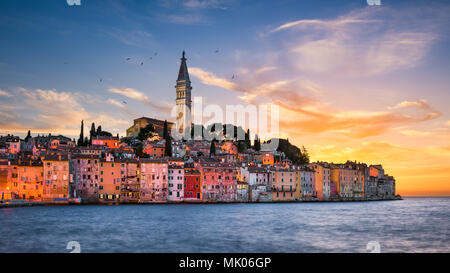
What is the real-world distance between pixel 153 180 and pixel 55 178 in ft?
35.0

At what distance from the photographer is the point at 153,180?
50312 millimetres

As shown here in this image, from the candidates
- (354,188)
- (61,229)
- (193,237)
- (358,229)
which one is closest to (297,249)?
(193,237)

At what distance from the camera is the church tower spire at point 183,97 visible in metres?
90.8

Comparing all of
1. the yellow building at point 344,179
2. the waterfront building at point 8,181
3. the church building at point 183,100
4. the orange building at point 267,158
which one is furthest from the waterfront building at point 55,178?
the church building at point 183,100

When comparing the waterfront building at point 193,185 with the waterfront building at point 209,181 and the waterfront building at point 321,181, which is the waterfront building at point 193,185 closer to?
the waterfront building at point 209,181

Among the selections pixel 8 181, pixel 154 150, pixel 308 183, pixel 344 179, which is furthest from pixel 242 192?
A: pixel 8 181

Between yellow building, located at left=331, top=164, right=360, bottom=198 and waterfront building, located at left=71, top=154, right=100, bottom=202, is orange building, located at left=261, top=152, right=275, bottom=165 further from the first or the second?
waterfront building, located at left=71, top=154, right=100, bottom=202

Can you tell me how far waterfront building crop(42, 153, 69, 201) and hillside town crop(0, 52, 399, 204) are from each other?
0.31 feet

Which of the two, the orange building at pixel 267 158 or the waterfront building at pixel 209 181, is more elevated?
the orange building at pixel 267 158

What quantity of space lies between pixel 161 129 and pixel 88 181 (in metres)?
35.5

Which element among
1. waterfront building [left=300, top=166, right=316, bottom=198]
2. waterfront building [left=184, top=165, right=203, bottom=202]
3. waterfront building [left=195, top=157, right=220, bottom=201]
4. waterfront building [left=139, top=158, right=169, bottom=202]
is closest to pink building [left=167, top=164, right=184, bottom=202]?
waterfront building [left=184, top=165, right=203, bottom=202]

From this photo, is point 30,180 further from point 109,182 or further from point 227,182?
point 227,182

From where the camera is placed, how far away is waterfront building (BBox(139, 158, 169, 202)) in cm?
5012

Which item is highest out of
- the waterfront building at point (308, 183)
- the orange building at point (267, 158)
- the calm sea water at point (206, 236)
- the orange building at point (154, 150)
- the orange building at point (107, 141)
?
the orange building at point (107, 141)
